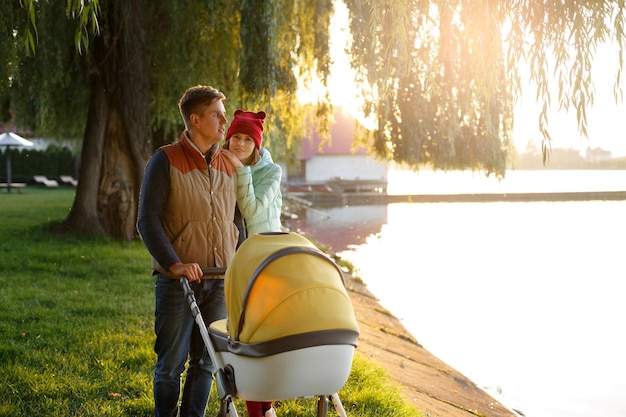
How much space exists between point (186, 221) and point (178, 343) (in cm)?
62

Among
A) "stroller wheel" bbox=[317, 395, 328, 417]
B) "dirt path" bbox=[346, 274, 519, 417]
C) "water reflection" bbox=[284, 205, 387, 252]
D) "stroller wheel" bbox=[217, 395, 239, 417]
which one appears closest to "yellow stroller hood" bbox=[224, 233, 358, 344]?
"stroller wheel" bbox=[217, 395, 239, 417]

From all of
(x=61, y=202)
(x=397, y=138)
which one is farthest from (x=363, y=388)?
(x=61, y=202)

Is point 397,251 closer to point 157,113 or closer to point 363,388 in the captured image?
point 157,113

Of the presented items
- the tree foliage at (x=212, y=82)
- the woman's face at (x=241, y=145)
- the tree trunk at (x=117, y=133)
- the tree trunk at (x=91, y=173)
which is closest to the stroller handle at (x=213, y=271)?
the woman's face at (x=241, y=145)

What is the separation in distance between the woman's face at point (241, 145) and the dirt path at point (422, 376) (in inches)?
119

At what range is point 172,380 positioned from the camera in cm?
358

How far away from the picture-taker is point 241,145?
3.92 m

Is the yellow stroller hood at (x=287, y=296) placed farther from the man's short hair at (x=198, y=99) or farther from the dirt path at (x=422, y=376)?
the dirt path at (x=422, y=376)

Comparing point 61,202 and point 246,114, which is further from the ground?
point 246,114

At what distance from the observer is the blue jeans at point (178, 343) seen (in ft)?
11.6

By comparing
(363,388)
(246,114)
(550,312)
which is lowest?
(550,312)

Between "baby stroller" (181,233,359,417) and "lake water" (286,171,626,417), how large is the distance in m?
6.59

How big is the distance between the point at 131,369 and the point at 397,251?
17.6 metres

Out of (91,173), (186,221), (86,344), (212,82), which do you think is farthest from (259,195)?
(91,173)
